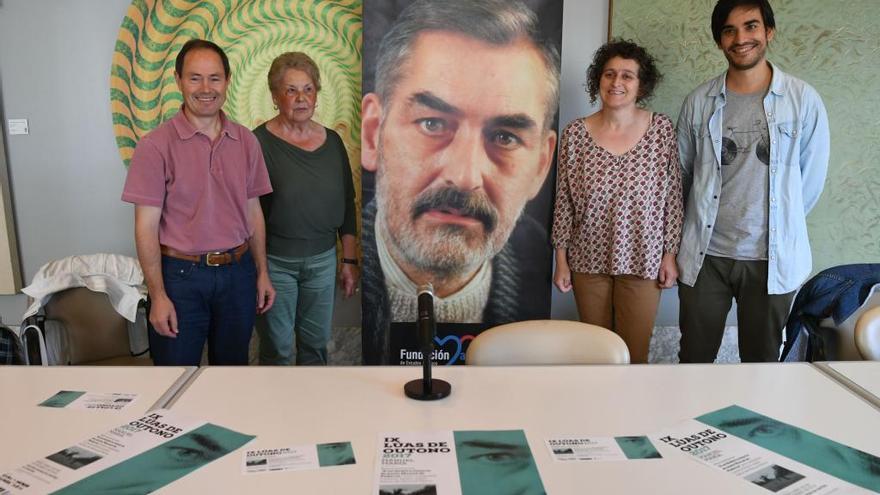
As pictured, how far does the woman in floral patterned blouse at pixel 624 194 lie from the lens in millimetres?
2729

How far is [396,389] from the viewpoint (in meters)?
1.61

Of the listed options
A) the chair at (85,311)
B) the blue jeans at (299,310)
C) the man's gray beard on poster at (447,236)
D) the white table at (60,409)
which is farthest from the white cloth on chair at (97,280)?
the man's gray beard on poster at (447,236)

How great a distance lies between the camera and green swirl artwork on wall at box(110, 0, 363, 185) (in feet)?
10.5

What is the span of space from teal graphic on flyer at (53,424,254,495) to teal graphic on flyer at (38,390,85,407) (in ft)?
1.33

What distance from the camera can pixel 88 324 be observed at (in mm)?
2760

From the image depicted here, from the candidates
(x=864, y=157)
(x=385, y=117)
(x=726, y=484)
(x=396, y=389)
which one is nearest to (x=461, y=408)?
(x=396, y=389)

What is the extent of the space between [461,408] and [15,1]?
3.20 meters

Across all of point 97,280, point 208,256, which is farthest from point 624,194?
point 97,280

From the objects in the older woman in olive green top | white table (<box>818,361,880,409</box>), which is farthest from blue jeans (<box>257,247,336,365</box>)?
Answer: white table (<box>818,361,880,409</box>)

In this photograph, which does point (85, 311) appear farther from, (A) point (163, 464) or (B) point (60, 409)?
(A) point (163, 464)

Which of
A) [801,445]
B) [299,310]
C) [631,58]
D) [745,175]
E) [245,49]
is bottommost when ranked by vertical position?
[299,310]

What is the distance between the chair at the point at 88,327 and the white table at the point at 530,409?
136 centimetres

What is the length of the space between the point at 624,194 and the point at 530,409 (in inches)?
59.3

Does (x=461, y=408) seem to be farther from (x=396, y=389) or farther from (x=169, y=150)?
(x=169, y=150)
